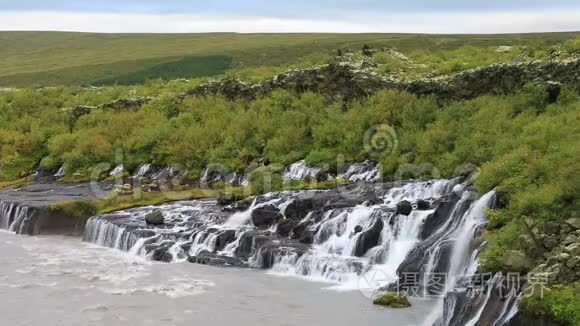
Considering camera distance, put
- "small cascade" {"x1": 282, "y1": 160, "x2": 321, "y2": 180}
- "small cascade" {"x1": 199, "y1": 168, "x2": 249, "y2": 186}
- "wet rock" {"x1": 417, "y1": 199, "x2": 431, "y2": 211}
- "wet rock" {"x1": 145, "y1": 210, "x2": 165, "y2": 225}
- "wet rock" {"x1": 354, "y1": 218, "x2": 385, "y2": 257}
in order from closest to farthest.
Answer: "wet rock" {"x1": 354, "y1": 218, "x2": 385, "y2": 257}, "wet rock" {"x1": 417, "y1": 199, "x2": 431, "y2": 211}, "wet rock" {"x1": 145, "y1": 210, "x2": 165, "y2": 225}, "small cascade" {"x1": 282, "y1": 160, "x2": 321, "y2": 180}, "small cascade" {"x1": 199, "y1": 168, "x2": 249, "y2": 186}

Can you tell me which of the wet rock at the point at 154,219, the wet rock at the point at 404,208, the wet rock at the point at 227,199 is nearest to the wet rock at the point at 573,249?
the wet rock at the point at 404,208

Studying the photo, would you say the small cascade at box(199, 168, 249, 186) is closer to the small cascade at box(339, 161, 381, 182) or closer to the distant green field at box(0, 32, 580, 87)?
the small cascade at box(339, 161, 381, 182)

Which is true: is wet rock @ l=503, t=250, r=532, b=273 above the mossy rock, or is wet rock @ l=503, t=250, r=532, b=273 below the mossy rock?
above

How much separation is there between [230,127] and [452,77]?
15.1 metres

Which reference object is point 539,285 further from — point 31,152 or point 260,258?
point 31,152

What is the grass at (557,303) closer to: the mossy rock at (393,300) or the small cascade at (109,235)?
the mossy rock at (393,300)

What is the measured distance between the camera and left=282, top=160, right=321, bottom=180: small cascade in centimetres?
4134

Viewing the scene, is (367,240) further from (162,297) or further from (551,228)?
(551,228)

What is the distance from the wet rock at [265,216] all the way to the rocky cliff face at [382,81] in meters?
13.3

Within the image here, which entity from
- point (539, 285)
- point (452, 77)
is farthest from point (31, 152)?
point (539, 285)

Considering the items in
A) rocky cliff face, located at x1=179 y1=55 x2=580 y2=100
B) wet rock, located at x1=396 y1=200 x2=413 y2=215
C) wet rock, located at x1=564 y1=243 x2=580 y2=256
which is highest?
A: rocky cliff face, located at x1=179 y1=55 x2=580 y2=100

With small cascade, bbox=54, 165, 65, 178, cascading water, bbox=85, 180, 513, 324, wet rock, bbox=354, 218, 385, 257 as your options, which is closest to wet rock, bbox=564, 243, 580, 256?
cascading water, bbox=85, 180, 513, 324

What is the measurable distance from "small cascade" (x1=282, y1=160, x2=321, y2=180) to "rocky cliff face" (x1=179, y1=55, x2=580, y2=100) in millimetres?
7371

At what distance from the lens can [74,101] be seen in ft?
232
